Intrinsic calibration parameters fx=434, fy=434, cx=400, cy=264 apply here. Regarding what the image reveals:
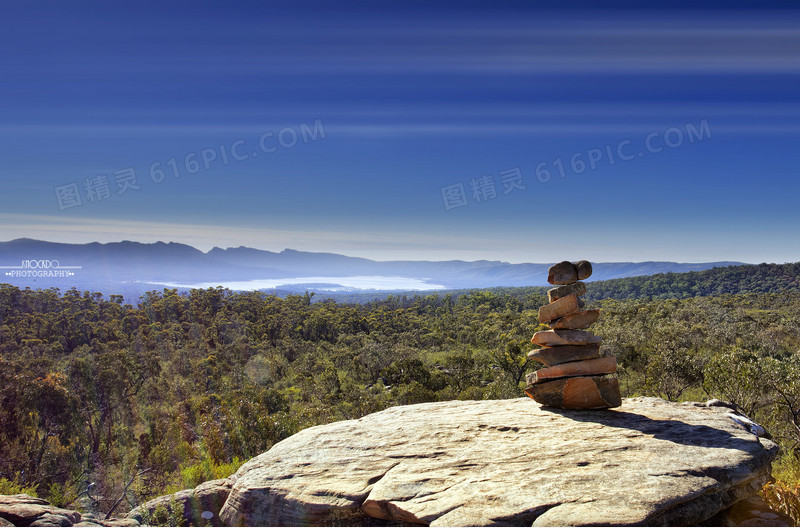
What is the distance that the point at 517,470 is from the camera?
10.2 m

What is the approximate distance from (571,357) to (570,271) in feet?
9.31

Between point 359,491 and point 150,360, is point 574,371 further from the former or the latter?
point 150,360

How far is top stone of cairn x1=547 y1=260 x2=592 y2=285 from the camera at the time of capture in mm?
14484

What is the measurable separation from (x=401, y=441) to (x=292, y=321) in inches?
3457

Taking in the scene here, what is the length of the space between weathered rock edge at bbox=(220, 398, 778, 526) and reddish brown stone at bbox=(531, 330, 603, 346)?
225 cm

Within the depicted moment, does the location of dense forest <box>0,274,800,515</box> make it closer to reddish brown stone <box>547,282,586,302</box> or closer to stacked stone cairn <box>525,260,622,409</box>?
stacked stone cairn <box>525,260,622,409</box>

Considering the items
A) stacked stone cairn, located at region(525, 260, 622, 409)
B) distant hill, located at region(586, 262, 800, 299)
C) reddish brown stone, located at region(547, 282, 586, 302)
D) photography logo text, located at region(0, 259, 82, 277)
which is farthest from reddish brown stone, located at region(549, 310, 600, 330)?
distant hill, located at region(586, 262, 800, 299)

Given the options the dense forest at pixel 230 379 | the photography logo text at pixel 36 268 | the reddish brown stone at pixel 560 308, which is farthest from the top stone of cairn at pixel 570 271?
the photography logo text at pixel 36 268

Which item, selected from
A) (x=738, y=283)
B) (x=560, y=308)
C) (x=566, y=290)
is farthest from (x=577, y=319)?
(x=738, y=283)

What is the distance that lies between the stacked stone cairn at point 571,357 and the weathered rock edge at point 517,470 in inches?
22.9

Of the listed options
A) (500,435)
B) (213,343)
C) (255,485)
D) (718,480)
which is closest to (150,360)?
(213,343)

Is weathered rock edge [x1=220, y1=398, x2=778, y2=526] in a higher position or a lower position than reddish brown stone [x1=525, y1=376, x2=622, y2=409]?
lower

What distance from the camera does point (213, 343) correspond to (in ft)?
245

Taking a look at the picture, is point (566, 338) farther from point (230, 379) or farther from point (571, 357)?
point (230, 379)
